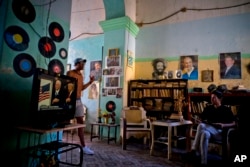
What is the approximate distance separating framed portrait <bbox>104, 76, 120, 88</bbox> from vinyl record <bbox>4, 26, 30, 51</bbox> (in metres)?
2.71

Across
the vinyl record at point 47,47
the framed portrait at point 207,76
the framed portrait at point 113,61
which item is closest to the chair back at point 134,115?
the framed portrait at point 113,61

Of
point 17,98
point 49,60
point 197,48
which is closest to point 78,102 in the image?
point 49,60

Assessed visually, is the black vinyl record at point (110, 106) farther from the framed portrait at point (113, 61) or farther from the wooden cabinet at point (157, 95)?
the framed portrait at point (113, 61)

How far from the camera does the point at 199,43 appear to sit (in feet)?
16.2

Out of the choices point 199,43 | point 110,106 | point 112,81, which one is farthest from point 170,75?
point 110,106

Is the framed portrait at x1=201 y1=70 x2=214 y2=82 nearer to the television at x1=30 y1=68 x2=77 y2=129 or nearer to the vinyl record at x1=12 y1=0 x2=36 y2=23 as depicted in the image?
the television at x1=30 y1=68 x2=77 y2=129

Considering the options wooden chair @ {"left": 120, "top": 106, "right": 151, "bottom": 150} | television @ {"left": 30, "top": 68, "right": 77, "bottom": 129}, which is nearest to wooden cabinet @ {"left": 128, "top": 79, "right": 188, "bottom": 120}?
wooden chair @ {"left": 120, "top": 106, "right": 151, "bottom": 150}

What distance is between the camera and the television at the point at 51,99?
202cm

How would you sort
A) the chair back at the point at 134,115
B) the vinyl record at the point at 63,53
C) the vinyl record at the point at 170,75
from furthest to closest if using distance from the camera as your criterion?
the vinyl record at the point at 170,75
the chair back at the point at 134,115
the vinyl record at the point at 63,53

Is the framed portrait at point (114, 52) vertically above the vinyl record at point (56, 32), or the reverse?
the framed portrait at point (114, 52)

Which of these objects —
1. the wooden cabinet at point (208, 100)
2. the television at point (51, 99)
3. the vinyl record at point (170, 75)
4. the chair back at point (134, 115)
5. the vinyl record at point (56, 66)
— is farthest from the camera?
the vinyl record at point (170, 75)

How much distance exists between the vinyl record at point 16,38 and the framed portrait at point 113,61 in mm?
2696

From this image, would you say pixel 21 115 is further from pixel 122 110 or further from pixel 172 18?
pixel 172 18

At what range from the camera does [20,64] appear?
229 cm
